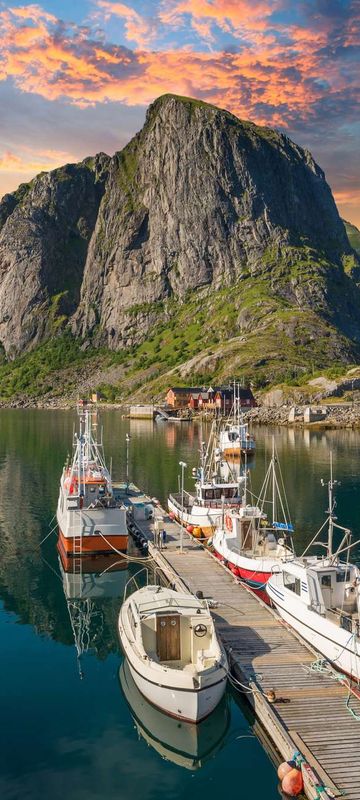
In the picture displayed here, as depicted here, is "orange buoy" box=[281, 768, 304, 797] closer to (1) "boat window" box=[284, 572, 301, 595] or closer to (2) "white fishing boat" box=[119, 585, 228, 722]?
(2) "white fishing boat" box=[119, 585, 228, 722]

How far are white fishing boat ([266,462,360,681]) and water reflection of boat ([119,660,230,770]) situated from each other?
18.2 ft

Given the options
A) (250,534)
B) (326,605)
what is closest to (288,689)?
(326,605)

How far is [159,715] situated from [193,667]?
2309 mm

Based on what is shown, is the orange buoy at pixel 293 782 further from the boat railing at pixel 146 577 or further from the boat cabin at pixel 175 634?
the boat railing at pixel 146 577

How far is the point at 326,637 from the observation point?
30.4 meters

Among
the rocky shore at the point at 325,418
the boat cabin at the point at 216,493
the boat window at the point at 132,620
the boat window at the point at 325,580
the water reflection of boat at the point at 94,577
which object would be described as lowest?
the water reflection of boat at the point at 94,577

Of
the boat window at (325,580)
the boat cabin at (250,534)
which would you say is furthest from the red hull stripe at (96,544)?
the boat window at (325,580)

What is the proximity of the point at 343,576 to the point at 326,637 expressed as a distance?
10.6ft

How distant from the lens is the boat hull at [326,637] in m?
28.6

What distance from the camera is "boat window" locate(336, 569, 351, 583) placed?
106ft

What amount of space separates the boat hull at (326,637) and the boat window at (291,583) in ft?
1.40

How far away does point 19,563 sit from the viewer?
5084cm

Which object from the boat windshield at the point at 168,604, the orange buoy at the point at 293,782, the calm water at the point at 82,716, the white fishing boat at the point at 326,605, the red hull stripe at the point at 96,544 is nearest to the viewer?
the orange buoy at the point at 293,782

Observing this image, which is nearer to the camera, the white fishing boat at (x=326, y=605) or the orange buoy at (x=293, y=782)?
the orange buoy at (x=293, y=782)
